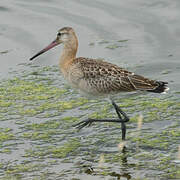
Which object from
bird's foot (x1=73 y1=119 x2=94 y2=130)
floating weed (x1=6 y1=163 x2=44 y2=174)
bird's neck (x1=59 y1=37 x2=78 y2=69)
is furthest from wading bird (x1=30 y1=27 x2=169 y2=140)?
floating weed (x1=6 y1=163 x2=44 y2=174)

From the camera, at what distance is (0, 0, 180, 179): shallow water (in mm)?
6805

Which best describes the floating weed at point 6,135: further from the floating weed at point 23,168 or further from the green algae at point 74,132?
the floating weed at point 23,168

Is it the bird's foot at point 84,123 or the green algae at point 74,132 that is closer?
the green algae at point 74,132

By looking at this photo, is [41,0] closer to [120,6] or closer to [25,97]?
[120,6]

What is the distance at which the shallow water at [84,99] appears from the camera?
6805mm

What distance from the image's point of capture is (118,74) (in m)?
7.48

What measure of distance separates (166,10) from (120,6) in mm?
977

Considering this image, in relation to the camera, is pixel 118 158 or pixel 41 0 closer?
pixel 118 158

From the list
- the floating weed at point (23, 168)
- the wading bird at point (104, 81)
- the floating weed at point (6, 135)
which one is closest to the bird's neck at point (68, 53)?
the wading bird at point (104, 81)

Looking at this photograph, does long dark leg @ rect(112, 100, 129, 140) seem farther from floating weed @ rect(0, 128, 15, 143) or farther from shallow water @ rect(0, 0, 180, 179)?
floating weed @ rect(0, 128, 15, 143)

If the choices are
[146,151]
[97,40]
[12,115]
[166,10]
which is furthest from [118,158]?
[166,10]

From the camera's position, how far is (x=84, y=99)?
8.87m

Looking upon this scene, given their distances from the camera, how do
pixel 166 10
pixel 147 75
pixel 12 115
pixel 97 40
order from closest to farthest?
pixel 12 115
pixel 147 75
pixel 97 40
pixel 166 10

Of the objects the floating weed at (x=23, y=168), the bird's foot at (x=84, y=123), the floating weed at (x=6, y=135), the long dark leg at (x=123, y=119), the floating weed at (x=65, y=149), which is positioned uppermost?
the long dark leg at (x=123, y=119)
